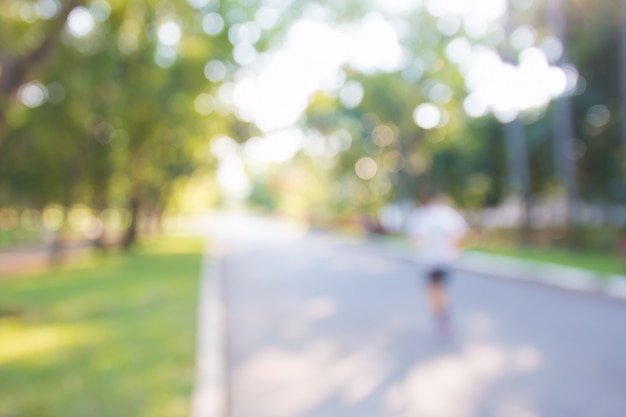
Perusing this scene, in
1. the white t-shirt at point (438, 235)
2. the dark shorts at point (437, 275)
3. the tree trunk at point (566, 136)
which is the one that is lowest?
the dark shorts at point (437, 275)

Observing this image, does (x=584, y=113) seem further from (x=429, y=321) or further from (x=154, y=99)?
(x=429, y=321)

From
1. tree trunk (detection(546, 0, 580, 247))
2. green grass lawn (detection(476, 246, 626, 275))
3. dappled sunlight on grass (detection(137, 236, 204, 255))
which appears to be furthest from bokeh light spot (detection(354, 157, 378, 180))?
green grass lawn (detection(476, 246, 626, 275))

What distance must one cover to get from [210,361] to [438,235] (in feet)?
11.0

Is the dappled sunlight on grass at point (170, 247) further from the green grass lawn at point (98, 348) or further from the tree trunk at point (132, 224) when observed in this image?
the green grass lawn at point (98, 348)

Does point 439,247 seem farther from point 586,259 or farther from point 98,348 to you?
point 586,259

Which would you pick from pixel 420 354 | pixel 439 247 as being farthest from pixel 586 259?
pixel 420 354

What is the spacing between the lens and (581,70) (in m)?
27.4

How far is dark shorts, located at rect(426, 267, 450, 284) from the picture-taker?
8500 mm

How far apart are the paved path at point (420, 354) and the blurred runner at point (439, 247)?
467mm

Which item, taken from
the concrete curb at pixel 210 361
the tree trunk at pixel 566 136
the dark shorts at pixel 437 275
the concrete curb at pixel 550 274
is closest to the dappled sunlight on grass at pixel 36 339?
the concrete curb at pixel 210 361

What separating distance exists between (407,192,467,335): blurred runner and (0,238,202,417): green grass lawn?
3.20m

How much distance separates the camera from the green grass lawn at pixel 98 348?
568 centimetres

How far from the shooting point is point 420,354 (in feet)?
24.9

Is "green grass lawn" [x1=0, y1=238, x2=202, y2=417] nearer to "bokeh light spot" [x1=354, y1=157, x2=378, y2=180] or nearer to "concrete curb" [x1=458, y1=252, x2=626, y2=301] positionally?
"concrete curb" [x1=458, y1=252, x2=626, y2=301]
